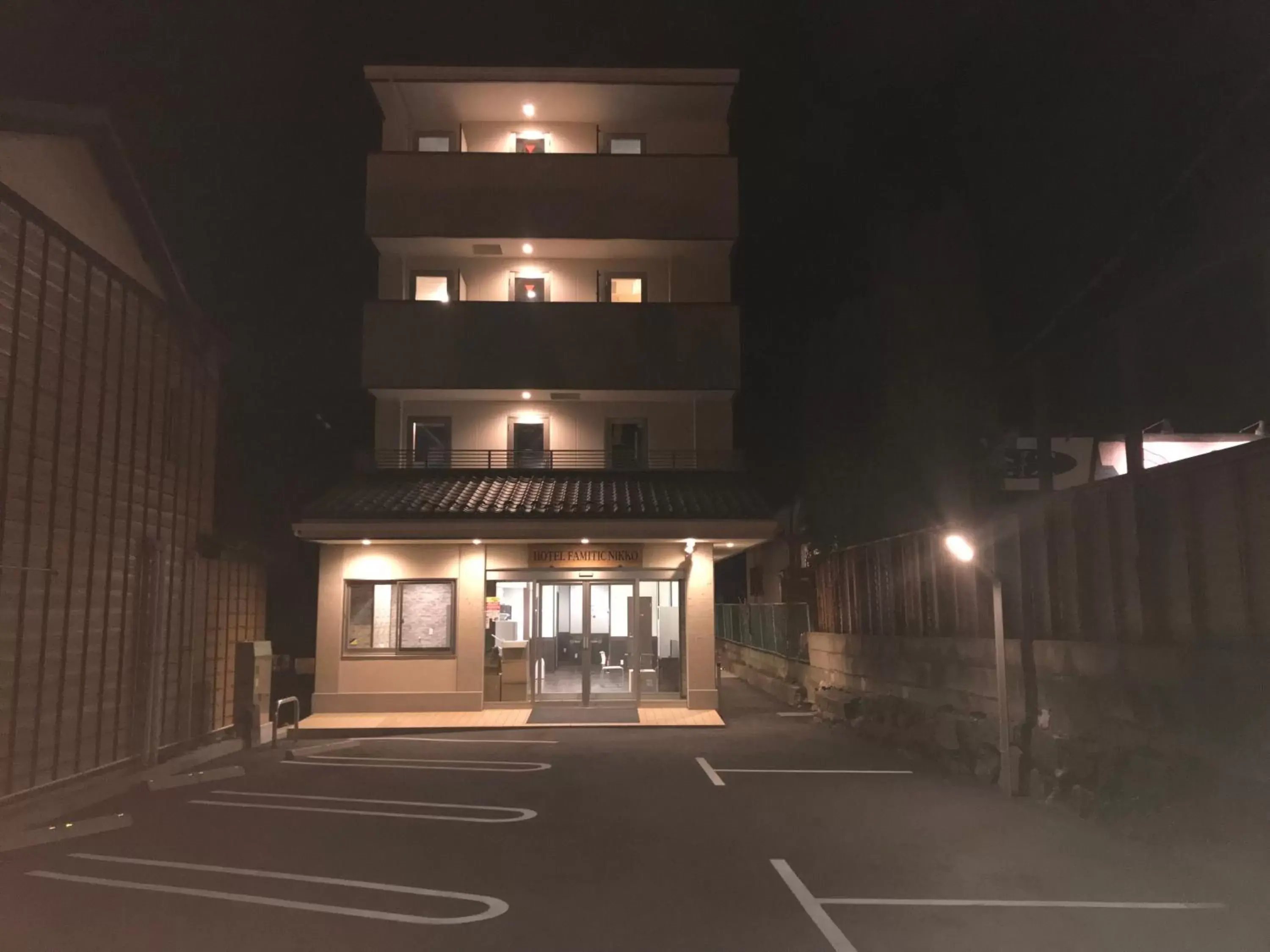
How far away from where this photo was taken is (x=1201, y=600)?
26.7ft

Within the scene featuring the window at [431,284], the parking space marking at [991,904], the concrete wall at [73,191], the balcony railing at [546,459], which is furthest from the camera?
the window at [431,284]

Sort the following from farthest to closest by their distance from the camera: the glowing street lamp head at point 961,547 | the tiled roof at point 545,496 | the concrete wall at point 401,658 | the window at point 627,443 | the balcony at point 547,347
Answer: the window at point 627,443, the balcony at point 547,347, the concrete wall at point 401,658, the tiled roof at point 545,496, the glowing street lamp head at point 961,547

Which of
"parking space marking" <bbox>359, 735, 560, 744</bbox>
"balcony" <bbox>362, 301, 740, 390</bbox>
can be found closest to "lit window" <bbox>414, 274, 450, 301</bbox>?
"balcony" <bbox>362, 301, 740, 390</bbox>

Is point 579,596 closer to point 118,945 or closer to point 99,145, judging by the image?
point 99,145

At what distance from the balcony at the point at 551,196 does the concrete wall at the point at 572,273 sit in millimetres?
927

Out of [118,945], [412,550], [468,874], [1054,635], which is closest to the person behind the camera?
[118,945]

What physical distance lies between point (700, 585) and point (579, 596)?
99.0 inches

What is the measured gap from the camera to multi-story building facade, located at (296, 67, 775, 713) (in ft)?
55.6

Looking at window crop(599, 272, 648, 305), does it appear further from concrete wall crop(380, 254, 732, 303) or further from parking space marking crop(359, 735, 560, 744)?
parking space marking crop(359, 735, 560, 744)

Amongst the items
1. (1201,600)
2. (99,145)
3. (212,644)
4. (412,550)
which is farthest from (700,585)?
(99,145)

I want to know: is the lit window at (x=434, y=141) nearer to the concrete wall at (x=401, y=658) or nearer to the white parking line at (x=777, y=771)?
the concrete wall at (x=401, y=658)

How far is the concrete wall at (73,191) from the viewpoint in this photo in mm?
9914

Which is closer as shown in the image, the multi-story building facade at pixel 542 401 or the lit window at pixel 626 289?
the multi-story building facade at pixel 542 401

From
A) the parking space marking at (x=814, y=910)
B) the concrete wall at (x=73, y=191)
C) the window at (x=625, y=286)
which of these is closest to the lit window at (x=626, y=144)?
the window at (x=625, y=286)
